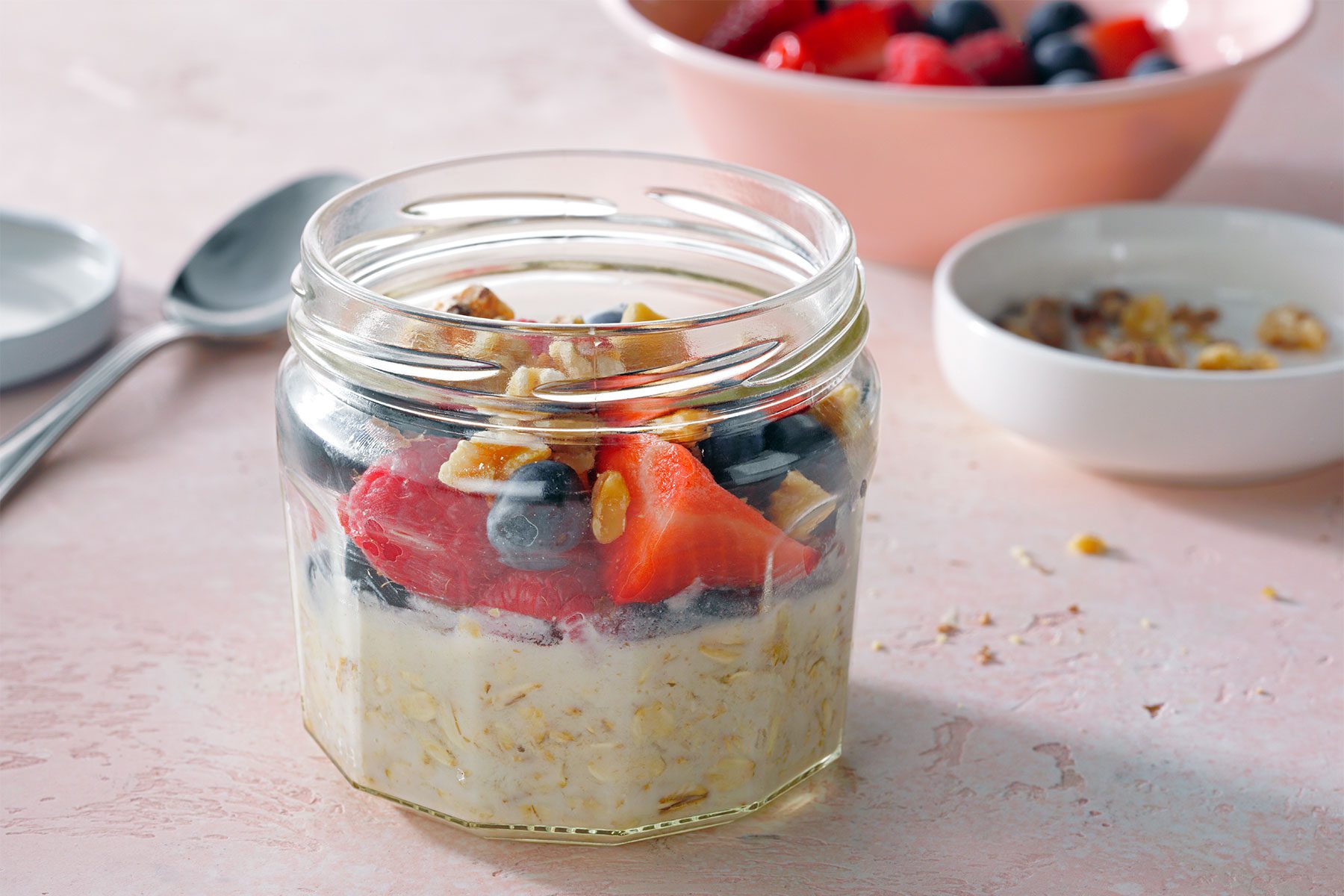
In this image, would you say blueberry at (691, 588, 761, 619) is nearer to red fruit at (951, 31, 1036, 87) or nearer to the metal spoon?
the metal spoon

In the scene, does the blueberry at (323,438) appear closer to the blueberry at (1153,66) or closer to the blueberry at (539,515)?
the blueberry at (539,515)

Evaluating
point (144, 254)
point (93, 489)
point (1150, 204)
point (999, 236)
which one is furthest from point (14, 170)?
point (1150, 204)

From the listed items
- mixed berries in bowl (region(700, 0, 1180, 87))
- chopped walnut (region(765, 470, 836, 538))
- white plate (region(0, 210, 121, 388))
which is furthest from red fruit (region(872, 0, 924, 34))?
chopped walnut (region(765, 470, 836, 538))

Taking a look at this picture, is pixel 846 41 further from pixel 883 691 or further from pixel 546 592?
pixel 546 592

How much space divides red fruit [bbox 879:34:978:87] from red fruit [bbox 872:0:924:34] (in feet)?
0.26

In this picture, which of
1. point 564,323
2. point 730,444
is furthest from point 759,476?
point 564,323

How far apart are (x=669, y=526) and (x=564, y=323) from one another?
0.44ft

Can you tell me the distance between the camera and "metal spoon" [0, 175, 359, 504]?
1.04 meters

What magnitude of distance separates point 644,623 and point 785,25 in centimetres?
94

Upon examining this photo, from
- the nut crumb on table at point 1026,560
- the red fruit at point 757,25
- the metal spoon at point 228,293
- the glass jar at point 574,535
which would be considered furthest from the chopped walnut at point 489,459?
the red fruit at point 757,25

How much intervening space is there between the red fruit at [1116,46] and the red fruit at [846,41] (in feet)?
0.68

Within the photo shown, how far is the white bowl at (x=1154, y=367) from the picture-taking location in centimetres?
93

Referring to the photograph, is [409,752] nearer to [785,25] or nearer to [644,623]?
[644,623]

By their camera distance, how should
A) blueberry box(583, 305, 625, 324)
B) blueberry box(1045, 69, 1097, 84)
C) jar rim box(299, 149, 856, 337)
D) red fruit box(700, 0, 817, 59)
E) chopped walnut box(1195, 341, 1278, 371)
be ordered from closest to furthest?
jar rim box(299, 149, 856, 337) → blueberry box(583, 305, 625, 324) → chopped walnut box(1195, 341, 1278, 371) → blueberry box(1045, 69, 1097, 84) → red fruit box(700, 0, 817, 59)
